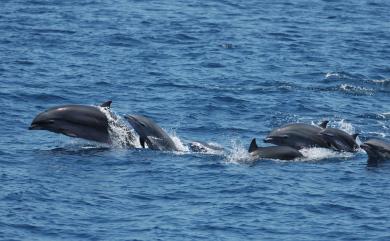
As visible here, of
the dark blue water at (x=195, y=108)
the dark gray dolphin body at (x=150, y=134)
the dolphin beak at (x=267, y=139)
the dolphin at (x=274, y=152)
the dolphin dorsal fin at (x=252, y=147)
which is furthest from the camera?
the dolphin beak at (x=267, y=139)

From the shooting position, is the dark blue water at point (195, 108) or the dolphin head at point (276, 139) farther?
the dolphin head at point (276, 139)

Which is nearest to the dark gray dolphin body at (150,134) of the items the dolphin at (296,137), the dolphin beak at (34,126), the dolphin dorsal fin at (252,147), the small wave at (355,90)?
the dolphin dorsal fin at (252,147)

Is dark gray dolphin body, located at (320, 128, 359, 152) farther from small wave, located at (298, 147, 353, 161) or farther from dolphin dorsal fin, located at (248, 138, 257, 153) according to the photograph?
dolphin dorsal fin, located at (248, 138, 257, 153)

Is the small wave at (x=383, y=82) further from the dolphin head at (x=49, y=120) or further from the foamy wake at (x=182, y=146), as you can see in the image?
the dolphin head at (x=49, y=120)

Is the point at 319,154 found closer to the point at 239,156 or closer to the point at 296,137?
the point at 296,137

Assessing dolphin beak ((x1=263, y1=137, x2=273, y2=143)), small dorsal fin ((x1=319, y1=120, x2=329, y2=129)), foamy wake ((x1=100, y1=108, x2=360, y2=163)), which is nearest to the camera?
foamy wake ((x1=100, y1=108, x2=360, y2=163))

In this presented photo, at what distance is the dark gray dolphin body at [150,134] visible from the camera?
3462cm

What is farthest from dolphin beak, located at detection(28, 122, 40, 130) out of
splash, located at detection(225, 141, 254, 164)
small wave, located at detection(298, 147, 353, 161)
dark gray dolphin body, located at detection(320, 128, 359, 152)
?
dark gray dolphin body, located at detection(320, 128, 359, 152)

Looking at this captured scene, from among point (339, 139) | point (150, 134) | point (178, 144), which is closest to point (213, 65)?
point (178, 144)

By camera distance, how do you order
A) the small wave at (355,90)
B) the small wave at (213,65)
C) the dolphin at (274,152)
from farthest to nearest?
the small wave at (213,65) → the small wave at (355,90) → the dolphin at (274,152)

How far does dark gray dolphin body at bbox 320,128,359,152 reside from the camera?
3519cm

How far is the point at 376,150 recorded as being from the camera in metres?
34.3

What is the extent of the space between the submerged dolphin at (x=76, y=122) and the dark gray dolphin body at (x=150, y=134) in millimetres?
897

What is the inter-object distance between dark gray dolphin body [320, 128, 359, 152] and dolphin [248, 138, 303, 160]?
4.69 ft
